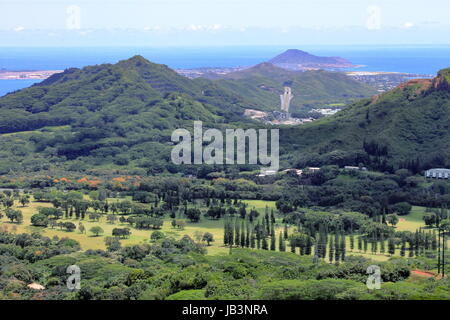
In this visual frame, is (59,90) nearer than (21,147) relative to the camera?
No

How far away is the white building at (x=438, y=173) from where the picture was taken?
276 feet

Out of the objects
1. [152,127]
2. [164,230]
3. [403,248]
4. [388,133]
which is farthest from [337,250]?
[152,127]

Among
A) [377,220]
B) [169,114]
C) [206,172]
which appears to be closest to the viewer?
[377,220]

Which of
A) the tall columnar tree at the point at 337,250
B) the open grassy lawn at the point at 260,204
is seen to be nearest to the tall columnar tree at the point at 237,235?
the tall columnar tree at the point at 337,250

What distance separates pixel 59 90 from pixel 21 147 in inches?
1295

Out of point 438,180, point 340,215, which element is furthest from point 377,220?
point 438,180

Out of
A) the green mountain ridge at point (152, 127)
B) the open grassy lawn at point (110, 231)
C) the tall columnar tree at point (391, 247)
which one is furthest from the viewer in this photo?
the green mountain ridge at point (152, 127)

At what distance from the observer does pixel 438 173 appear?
277ft

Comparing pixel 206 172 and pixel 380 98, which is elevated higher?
pixel 380 98

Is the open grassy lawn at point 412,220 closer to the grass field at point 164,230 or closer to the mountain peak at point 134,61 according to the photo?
the grass field at point 164,230

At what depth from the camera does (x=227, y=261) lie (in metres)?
52.7

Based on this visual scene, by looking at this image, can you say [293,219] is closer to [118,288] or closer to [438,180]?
[438,180]
